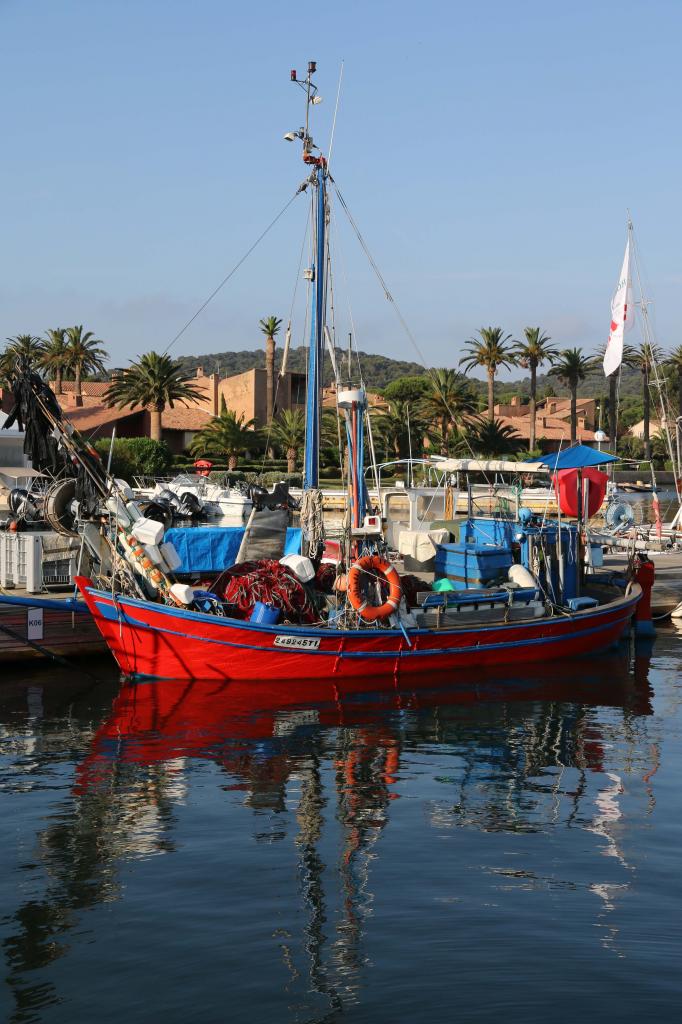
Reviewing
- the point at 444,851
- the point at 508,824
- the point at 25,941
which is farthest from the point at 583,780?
the point at 25,941

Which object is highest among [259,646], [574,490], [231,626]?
[574,490]

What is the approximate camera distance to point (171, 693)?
20203mm

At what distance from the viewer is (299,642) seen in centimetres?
2038

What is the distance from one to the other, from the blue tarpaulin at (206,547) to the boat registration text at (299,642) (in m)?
5.66

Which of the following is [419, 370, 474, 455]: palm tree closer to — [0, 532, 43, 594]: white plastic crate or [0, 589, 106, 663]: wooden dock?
[0, 532, 43, 594]: white plastic crate

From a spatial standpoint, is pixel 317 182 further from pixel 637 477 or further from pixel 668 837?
pixel 637 477

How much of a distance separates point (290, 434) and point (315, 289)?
4413 cm

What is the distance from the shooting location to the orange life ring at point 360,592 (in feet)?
66.8

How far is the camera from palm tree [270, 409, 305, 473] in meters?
69.2

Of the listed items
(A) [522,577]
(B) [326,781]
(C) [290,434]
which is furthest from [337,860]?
(C) [290,434]

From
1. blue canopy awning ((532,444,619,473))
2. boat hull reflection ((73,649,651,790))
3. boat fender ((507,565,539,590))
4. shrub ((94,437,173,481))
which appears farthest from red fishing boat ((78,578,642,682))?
shrub ((94,437,173,481))

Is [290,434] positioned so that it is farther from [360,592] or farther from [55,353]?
[360,592]

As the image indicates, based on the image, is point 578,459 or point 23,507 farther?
point 578,459

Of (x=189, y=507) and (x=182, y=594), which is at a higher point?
(x=189, y=507)
